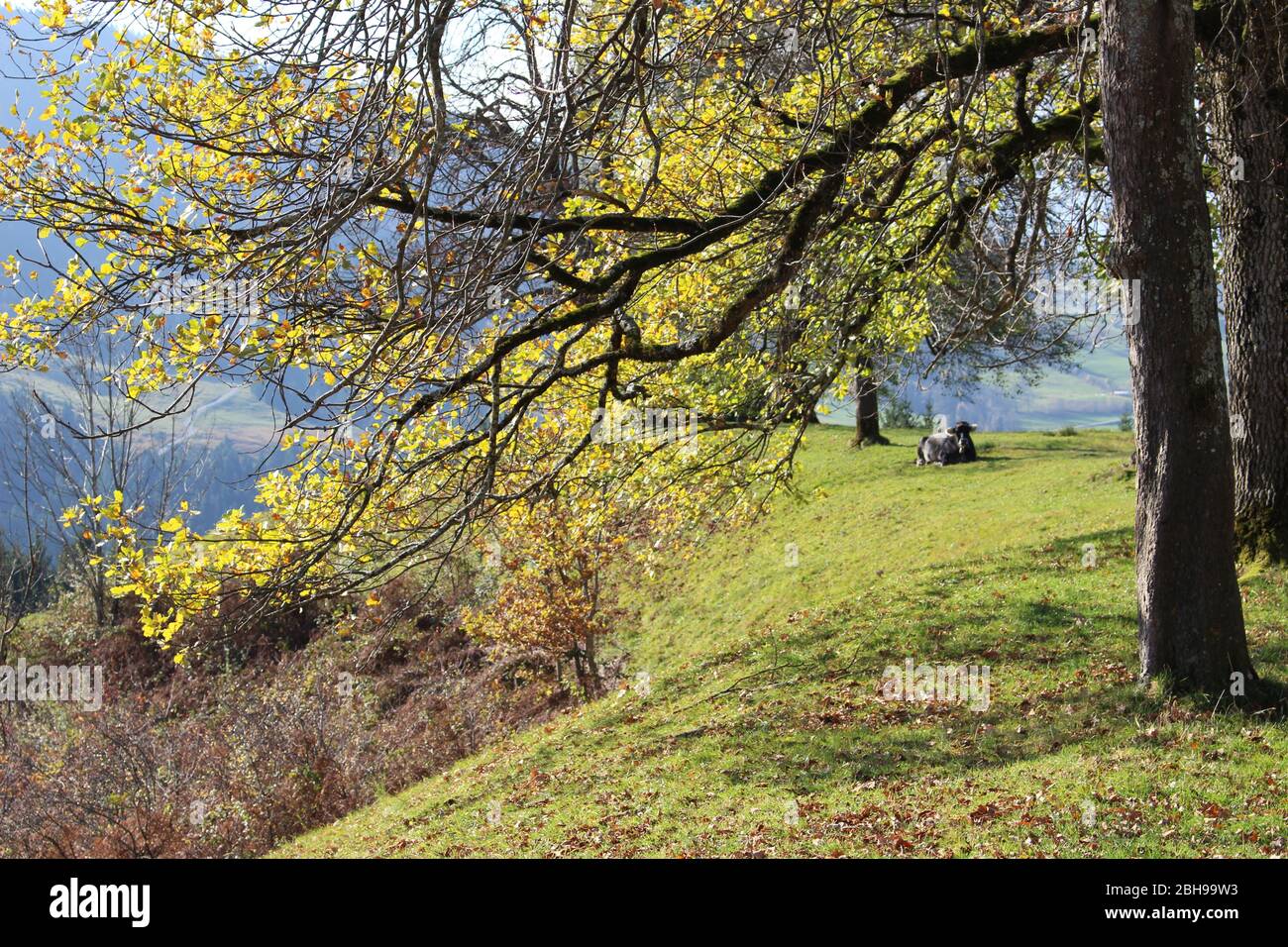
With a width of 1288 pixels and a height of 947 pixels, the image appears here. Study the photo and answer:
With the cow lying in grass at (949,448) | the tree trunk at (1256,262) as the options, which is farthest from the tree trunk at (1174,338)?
the cow lying in grass at (949,448)

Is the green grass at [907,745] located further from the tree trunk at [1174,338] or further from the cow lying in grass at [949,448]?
the cow lying in grass at [949,448]

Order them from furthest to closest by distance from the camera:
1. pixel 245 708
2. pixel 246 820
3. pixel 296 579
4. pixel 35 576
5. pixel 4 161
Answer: pixel 35 576 < pixel 245 708 < pixel 246 820 < pixel 4 161 < pixel 296 579

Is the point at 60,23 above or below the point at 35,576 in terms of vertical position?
above

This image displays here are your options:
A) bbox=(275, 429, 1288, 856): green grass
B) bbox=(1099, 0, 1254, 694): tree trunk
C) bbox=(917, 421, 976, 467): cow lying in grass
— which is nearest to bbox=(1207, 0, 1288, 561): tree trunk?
bbox=(275, 429, 1288, 856): green grass

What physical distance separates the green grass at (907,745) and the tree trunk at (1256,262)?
115cm

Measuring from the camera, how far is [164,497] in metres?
31.0

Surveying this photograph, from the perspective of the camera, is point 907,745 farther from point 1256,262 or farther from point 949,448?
point 949,448

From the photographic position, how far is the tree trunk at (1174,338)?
7809 millimetres

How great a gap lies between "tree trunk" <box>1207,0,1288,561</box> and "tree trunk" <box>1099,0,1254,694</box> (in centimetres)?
296

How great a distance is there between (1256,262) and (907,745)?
651 cm

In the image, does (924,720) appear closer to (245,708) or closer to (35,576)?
(245,708)

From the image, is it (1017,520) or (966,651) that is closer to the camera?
(966,651)
